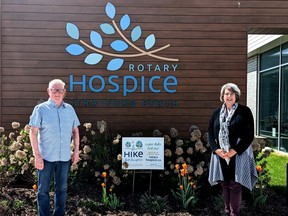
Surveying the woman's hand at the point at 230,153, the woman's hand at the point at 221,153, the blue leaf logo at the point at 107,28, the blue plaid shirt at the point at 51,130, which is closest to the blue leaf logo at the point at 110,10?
the blue leaf logo at the point at 107,28

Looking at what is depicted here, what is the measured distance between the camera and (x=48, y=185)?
3.99 m

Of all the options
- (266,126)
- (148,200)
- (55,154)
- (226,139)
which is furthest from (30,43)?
(266,126)

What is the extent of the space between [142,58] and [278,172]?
4.17 meters

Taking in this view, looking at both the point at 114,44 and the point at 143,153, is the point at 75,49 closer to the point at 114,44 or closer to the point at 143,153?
the point at 114,44

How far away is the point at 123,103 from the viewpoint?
20.2 feet

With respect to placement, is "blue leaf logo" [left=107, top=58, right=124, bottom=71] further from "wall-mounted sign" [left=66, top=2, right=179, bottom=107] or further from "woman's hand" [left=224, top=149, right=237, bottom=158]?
"woman's hand" [left=224, top=149, right=237, bottom=158]

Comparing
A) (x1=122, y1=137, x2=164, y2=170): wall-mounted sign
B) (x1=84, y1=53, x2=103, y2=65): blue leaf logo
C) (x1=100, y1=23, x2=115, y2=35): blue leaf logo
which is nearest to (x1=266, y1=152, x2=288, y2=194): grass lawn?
(x1=122, y1=137, x2=164, y2=170): wall-mounted sign

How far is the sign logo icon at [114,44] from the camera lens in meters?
6.13

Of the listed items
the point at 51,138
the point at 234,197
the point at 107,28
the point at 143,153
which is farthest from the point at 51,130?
the point at 107,28

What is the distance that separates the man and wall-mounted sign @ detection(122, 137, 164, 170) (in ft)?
4.06

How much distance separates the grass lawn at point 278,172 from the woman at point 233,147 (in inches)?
87.8

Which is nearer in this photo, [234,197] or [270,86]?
[234,197]

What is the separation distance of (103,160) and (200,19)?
3.09 meters

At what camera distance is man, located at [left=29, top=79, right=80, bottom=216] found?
151 inches
